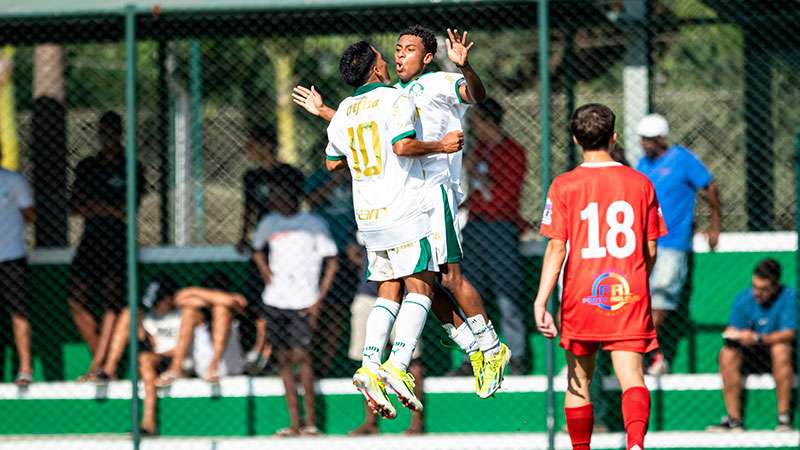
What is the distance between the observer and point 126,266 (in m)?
10.1

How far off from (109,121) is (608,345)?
15.3ft

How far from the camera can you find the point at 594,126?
22.5 ft

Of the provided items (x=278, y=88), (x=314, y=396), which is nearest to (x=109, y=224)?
(x=314, y=396)

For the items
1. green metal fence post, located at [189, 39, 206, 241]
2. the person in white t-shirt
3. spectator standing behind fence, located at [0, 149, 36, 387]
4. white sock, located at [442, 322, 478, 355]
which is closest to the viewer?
white sock, located at [442, 322, 478, 355]

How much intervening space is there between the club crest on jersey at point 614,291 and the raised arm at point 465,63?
117 cm

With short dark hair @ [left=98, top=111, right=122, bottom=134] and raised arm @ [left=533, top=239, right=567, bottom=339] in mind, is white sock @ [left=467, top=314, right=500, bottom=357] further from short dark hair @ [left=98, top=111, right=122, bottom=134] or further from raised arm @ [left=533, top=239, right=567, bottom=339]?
short dark hair @ [left=98, top=111, right=122, bottom=134]

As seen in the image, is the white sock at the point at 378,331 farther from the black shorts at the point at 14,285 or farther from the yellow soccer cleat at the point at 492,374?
the black shorts at the point at 14,285

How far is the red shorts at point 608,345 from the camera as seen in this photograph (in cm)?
701

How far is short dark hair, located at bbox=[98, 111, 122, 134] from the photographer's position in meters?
10.0

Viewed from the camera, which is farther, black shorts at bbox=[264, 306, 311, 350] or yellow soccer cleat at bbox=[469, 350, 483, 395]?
black shorts at bbox=[264, 306, 311, 350]

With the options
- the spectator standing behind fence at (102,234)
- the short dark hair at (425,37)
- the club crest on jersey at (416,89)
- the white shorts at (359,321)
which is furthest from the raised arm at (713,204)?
the spectator standing behind fence at (102,234)

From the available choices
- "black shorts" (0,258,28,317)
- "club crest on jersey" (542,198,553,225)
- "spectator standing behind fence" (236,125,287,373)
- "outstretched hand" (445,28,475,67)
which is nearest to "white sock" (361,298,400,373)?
"club crest on jersey" (542,198,553,225)

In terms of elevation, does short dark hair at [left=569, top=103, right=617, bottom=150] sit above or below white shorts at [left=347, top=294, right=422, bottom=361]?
above

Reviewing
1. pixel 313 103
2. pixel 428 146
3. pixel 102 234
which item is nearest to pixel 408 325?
pixel 428 146
